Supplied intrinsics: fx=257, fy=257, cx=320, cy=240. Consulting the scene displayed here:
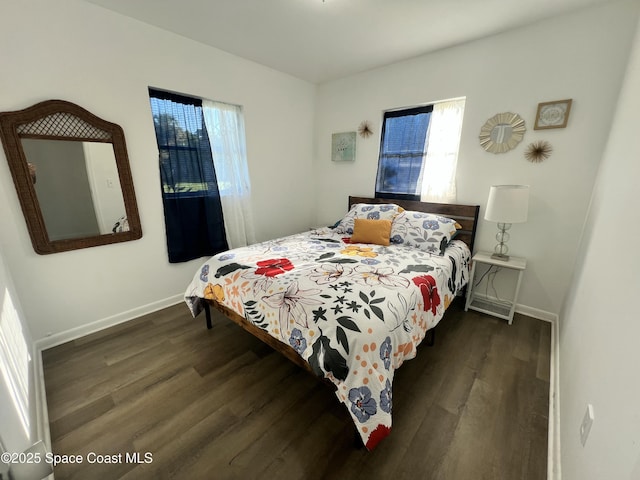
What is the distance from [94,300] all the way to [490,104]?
3899 mm

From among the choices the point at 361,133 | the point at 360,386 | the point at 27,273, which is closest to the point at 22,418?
the point at 27,273

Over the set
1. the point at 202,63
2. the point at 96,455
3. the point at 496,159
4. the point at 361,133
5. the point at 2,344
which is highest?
the point at 202,63

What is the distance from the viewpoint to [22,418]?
1.08 meters

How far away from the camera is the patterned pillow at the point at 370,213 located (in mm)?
2697

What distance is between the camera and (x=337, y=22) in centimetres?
209

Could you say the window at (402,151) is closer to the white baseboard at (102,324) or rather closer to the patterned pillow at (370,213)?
the patterned pillow at (370,213)

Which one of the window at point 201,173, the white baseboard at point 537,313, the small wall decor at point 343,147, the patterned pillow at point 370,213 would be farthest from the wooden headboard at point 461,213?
the window at point 201,173

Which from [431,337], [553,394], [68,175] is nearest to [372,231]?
[431,337]

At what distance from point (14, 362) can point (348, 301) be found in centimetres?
161

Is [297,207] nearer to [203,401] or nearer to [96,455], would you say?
[203,401]

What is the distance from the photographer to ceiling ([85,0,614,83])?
73.2 inches

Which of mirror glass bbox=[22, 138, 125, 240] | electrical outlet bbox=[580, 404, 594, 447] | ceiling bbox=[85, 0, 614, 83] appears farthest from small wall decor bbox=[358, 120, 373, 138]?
electrical outlet bbox=[580, 404, 594, 447]

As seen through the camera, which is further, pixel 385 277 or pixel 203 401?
pixel 385 277

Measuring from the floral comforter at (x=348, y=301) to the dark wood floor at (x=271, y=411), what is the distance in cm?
30
